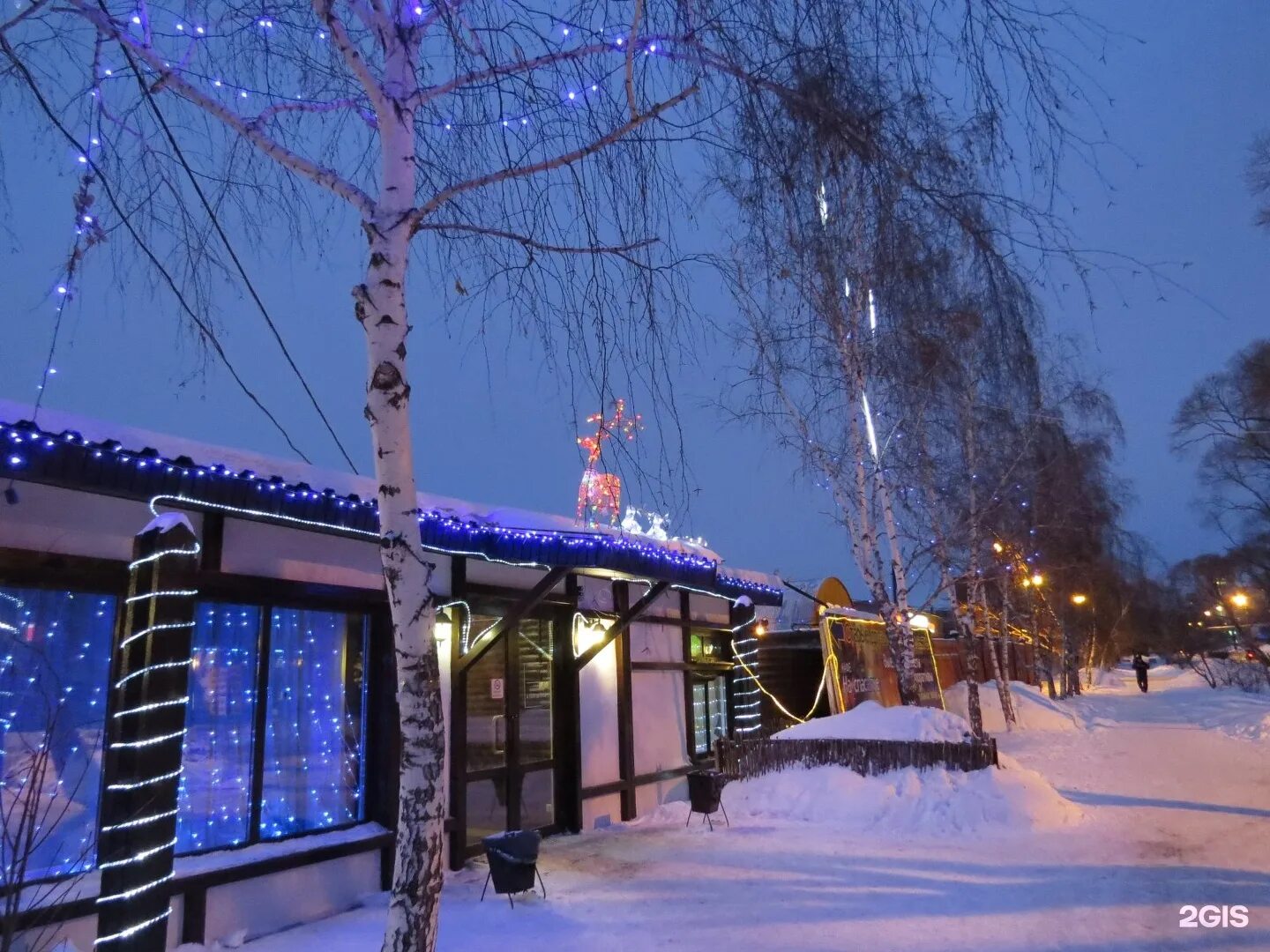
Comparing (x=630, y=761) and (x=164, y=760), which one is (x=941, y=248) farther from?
(x=630, y=761)

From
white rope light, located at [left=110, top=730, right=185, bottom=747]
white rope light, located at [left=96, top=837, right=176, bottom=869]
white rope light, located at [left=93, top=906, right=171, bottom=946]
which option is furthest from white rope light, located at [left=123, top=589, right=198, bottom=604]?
white rope light, located at [left=93, top=906, right=171, bottom=946]

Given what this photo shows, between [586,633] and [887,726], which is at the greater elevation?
[586,633]

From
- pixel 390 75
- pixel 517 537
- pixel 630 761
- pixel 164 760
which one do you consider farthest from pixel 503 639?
pixel 390 75

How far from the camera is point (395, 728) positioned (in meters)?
7.32

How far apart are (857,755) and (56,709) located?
324 inches

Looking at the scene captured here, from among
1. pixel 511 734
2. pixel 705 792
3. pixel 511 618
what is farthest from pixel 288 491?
pixel 705 792

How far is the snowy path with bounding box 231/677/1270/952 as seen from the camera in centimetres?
571

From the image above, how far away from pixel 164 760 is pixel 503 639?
15.1 feet

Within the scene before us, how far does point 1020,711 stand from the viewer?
24.1 metres

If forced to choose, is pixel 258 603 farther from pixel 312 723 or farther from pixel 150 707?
pixel 150 707

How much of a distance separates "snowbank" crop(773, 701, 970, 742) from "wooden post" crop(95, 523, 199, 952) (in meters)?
7.64

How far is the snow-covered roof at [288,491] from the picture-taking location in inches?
175

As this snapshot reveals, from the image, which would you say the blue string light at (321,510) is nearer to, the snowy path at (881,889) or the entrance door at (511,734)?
the entrance door at (511,734)

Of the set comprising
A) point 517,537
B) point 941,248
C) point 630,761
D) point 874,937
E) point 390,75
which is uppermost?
point 390,75
